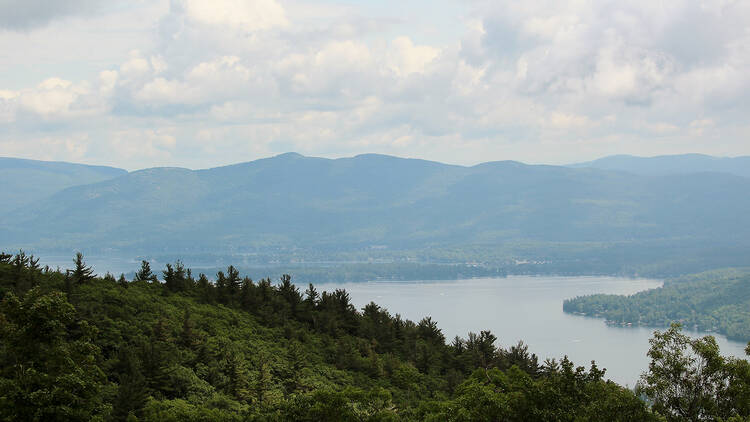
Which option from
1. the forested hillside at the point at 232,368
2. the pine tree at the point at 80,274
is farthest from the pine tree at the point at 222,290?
the pine tree at the point at 80,274

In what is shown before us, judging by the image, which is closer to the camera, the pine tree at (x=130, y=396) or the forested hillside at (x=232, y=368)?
the forested hillside at (x=232, y=368)

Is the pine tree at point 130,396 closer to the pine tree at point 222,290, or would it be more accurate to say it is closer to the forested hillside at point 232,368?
the forested hillside at point 232,368

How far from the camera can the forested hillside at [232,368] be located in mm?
23031

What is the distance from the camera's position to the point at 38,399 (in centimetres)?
2177

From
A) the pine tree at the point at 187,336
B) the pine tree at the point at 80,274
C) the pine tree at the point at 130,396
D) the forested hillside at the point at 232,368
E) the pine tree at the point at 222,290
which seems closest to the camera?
the forested hillside at the point at 232,368

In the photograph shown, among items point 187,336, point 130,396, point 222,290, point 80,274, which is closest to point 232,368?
point 187,336

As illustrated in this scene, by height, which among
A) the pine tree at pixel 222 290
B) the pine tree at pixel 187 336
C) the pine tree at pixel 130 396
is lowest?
the pine tree at pixel 130 396

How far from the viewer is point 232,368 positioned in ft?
108

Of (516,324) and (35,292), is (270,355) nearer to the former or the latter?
(35,292)

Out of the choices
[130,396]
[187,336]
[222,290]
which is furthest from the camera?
[222,290]

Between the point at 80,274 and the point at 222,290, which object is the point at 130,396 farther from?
the point at 222,290

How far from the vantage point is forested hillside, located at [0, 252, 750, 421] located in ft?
75.6

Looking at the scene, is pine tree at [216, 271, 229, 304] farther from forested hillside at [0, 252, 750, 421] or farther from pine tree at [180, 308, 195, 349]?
pine tree at [180, 308, 195, 349]

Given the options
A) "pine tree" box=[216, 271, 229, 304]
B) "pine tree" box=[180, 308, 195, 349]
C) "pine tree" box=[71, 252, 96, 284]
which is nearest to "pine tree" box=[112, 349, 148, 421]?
"pine tree" box=[180, 308, 195, 349]
